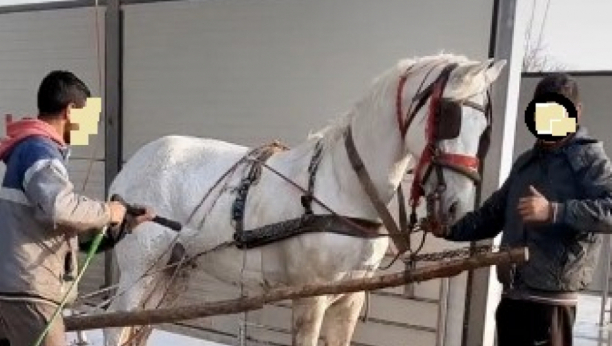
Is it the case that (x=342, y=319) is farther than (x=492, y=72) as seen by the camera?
Yes

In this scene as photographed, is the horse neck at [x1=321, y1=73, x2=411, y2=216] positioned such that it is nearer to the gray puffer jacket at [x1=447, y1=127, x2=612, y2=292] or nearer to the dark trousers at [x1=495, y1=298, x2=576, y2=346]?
the gray puffer jacket at [x1=447, y1=127, x2=612, y2=292]

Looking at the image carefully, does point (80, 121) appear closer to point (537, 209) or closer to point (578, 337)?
point (537, 209)

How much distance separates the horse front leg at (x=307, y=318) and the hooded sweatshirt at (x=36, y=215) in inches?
42.3

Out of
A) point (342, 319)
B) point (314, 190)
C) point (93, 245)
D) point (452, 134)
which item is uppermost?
point (452, 134)

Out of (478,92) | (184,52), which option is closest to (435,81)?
(478,92)

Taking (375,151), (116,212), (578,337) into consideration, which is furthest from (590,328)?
(116,212)

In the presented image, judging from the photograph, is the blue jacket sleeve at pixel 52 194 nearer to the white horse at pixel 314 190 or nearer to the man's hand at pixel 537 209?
the white horse at pixel 314 190

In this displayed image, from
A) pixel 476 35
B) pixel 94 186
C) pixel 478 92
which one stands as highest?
pixel 476 35

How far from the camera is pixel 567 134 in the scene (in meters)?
2.08

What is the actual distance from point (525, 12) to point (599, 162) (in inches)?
62.2

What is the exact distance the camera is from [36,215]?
199cm

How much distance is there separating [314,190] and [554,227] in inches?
38.8

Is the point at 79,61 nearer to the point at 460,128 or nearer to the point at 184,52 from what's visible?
the point at 184,52

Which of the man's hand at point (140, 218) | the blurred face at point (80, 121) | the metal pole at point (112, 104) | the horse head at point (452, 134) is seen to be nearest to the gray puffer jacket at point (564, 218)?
the horse head at point (452, 134)
